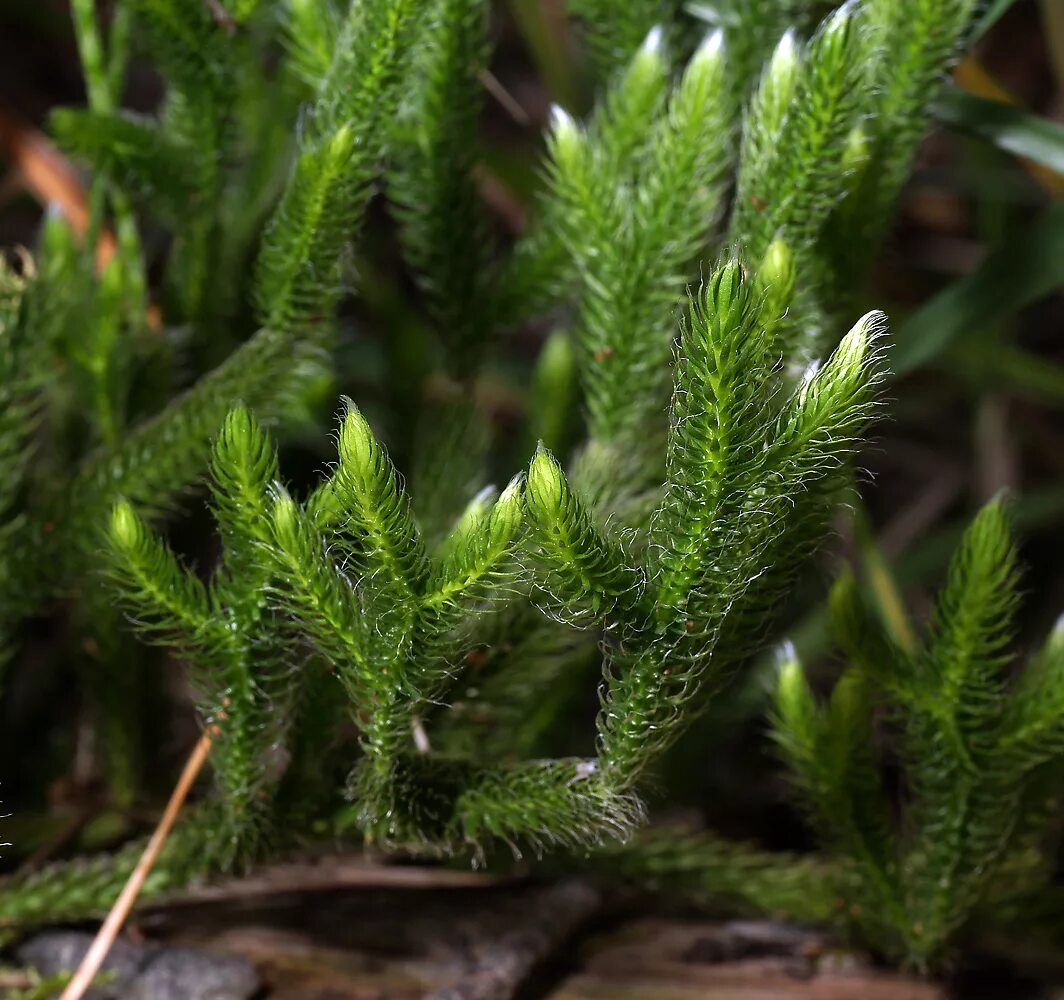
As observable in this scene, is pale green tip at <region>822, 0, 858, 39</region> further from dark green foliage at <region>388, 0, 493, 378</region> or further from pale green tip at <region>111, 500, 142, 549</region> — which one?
pale green tip at <region>111, 500, 142, 549</region>

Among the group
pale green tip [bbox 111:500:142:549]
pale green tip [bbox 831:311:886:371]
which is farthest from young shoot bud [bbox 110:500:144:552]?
A: pale green tip [bbox 831:311:886:371]

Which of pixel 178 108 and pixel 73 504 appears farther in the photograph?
pixel 178 108

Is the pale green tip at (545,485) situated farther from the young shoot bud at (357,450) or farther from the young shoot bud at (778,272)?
the young shoot bud at (778,272)

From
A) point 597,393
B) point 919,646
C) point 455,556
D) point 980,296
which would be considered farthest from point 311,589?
point 980,296

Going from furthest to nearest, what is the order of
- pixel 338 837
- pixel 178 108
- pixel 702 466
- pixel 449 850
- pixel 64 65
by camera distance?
pixel 64 65 < pixel 178 108 < pixel 338 837 < pixel 449 850 < pixel 702 466

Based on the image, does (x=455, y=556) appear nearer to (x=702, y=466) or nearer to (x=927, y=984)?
(x=702, y=466)

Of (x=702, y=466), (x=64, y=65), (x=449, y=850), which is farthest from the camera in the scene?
(x=64, y=65)
